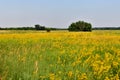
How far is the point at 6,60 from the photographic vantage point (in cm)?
965

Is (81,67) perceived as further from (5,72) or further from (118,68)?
(5,72)

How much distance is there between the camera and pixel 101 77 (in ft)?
27.2

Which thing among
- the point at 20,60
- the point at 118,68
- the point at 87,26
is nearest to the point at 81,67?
the point at 118,68

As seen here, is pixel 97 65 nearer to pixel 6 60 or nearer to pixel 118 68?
pixel 118 68

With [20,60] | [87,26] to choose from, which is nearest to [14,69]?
[20,60]

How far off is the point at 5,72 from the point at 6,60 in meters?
1.58

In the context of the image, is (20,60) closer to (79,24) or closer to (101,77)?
(101,77)

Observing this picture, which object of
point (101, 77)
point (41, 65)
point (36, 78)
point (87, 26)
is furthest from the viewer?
point (87, 26)

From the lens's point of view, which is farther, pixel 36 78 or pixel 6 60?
pixel 6 60

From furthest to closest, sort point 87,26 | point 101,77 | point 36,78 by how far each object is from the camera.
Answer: point 87,26
point 101,77
point 36,78

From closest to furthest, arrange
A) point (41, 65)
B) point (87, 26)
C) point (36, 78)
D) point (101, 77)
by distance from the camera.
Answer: point (36, 78), point (101, 77), point (41, 65), point (87, 26)

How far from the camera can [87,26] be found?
85125 millimetres

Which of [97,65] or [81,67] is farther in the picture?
[81,67]

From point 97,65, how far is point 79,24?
78448 mm
